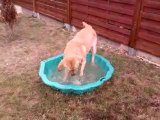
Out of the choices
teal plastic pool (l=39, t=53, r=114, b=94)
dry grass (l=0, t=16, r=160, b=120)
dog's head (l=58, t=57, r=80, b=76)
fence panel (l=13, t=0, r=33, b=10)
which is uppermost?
fence panel (l=13, t=0, r=33, b=10)

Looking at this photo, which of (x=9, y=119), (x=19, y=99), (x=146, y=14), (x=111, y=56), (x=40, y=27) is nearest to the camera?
(x=9, y=119)

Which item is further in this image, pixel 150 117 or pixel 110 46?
pixel 110 46

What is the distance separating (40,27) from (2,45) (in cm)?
196

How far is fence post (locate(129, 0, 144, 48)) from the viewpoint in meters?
5.76

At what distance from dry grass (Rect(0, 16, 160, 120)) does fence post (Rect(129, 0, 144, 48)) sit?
0.47 meters

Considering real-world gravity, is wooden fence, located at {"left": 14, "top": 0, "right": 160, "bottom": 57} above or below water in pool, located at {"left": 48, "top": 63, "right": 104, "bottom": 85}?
above

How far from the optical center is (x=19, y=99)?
473cm

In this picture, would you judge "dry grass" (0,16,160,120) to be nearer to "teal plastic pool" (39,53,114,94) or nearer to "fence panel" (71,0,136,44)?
"teal plastic pool" (39,53,114,94)

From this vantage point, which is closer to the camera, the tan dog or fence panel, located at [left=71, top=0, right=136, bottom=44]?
the tan dog

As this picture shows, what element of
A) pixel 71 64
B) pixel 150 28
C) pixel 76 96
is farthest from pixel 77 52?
pixel 150 28

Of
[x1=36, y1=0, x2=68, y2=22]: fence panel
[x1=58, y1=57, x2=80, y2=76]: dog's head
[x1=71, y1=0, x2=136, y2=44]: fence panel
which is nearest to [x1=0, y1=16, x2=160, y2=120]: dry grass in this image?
[x1=71, y1=0, x2=136, y2=44]: fence panel

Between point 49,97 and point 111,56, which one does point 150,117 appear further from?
point 111,56

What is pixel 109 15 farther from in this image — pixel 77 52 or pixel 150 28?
pixel 77 52

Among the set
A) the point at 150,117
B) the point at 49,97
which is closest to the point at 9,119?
the point at 49,97
